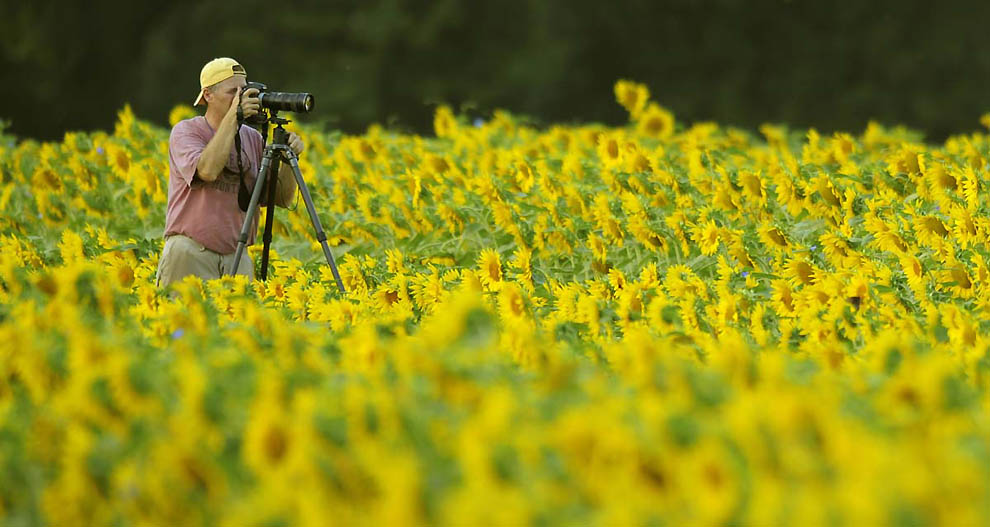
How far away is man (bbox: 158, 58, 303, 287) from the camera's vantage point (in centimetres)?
532

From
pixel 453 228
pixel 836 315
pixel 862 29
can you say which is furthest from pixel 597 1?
pixel 836 315

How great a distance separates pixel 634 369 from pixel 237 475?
2.52 ft

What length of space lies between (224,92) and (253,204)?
457mm

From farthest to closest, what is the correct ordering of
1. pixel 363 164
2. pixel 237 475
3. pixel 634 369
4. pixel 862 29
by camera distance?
pixel 862 29 → pixel 363 164 → pixel 634 369 → pixel 237 475

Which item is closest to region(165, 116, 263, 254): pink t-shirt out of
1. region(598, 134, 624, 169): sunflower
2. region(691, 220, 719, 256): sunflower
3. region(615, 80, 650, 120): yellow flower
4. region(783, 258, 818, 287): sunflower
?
region(691, 220, 719, 256): sunflower

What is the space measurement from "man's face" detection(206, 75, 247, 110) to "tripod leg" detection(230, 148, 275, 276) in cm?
24

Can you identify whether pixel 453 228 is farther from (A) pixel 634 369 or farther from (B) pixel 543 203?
(A) pixel 634 369

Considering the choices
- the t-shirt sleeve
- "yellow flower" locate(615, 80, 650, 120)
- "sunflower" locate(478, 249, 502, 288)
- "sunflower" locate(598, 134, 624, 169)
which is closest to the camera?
the t-shirt sleeve

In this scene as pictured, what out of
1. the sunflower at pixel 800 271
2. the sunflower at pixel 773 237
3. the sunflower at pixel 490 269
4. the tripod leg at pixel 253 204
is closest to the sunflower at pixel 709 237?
the sunflower at pixel 773 237

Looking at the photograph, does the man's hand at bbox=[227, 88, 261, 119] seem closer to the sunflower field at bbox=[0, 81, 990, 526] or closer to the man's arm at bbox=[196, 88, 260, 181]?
the man's arm at bbox=[196, 88, 260, 181]

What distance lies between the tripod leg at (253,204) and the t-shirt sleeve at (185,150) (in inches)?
8.6

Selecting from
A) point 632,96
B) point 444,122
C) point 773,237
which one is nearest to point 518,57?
point 444,122

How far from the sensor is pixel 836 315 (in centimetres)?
416

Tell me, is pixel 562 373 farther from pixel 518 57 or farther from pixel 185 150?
pixel 518 57
